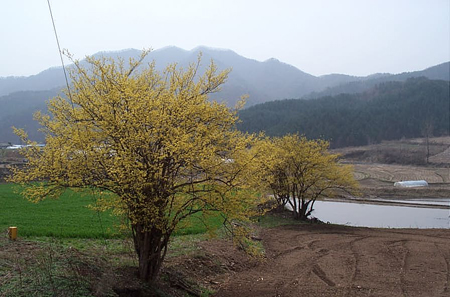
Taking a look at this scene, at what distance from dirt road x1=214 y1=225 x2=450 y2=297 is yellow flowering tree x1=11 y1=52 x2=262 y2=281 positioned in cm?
350

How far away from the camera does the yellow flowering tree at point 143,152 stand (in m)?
8.91

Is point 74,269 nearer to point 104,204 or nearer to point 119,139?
point 104,204

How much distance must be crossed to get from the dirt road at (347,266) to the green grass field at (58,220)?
8.72ft

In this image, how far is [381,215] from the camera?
33.8 meters

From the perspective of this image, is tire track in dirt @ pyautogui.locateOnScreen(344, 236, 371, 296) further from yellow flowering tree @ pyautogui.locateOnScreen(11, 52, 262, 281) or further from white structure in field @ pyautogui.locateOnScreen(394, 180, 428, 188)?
white structure in field @ pyautogui.locateOnScreen(394, 180, 428, 188)

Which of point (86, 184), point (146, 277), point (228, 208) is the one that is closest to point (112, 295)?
point (146, 277)

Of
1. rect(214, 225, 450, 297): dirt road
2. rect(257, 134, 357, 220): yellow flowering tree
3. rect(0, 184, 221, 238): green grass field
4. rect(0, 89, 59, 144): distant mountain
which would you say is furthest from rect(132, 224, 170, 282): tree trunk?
rect(0, 89, 59, 144): distant mountain

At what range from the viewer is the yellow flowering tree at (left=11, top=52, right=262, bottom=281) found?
29.2ft

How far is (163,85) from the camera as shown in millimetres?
10750

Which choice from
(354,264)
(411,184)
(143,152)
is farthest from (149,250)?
(411,184)

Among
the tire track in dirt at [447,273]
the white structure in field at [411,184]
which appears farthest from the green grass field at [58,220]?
the white structure in field at [411,184]

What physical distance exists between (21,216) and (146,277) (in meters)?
9.39

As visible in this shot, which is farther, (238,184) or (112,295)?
(238,184)

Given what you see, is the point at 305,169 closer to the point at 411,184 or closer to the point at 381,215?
the point at 381,215
